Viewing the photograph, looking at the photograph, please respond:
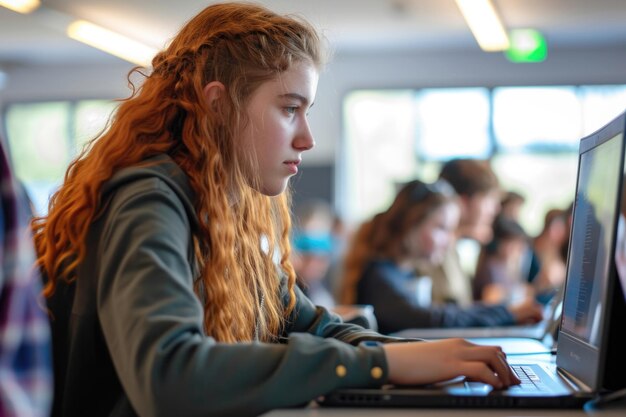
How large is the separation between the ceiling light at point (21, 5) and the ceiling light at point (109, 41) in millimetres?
654

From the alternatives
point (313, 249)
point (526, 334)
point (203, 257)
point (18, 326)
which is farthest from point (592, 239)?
point (313, 249)

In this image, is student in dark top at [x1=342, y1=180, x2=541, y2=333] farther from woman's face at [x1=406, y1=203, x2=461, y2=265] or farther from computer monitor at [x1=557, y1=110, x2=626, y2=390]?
computer monitor at [x1=557, y1=110, x2=626, y2=390]

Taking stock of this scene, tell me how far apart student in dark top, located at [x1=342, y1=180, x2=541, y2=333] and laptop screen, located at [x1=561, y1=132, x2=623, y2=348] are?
1.90 m

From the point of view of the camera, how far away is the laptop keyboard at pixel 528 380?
1.09m

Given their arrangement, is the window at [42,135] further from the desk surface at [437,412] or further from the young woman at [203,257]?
the desk surface at [437,412]

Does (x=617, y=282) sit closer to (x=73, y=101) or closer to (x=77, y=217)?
(x=77, y=217)

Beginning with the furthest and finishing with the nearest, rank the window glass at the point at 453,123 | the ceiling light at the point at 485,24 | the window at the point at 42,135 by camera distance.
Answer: the window at the point at 42,135, the window glass at the point at 453,123, the ceiling light at the point at 485,24

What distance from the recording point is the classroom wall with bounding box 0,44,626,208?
7961mm

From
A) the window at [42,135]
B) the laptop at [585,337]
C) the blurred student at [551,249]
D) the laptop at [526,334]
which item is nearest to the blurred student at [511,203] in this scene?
the blurred student at [551,249]

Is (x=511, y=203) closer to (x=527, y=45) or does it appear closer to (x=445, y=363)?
(x=527, y=45)

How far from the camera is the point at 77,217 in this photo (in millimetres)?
1154

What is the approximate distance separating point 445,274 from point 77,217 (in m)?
3.42

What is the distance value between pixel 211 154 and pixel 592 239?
518 mm

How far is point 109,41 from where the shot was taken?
6.92 meters
